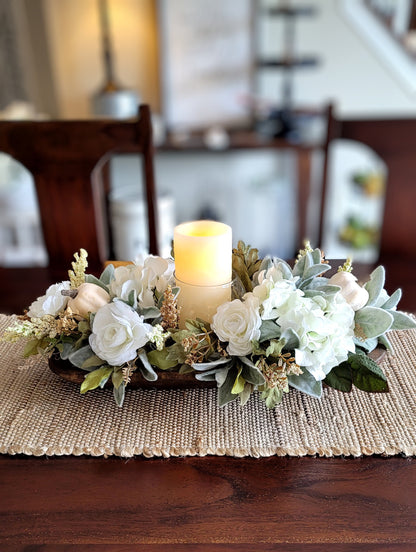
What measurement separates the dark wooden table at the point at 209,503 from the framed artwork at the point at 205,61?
2.44m

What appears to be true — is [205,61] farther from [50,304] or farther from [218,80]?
[50,304]

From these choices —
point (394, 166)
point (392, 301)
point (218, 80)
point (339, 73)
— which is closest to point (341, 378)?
point (392, 301)

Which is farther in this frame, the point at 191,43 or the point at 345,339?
the point at 191,43

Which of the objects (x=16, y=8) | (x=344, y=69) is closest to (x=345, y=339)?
(x=344, y=69)

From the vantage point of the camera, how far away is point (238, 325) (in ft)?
1.84

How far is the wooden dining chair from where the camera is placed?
118 centimetres

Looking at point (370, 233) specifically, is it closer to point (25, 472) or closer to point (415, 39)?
point (415, 39)

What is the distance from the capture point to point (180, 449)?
562mm

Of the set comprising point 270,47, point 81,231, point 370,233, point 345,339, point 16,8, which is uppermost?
point 16,8

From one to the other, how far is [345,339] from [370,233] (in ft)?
8.45

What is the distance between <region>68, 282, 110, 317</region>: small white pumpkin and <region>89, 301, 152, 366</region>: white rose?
1.2 inches

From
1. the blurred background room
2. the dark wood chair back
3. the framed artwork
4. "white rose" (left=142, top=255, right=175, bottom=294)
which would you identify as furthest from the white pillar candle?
the framed artwork

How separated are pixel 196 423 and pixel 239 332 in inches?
5.1

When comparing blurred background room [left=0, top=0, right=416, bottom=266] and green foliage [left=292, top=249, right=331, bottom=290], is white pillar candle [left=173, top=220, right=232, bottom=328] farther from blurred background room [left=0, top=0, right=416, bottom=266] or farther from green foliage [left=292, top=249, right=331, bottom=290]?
blurred background room [left=0, top=0, right=416, bottom=266]
